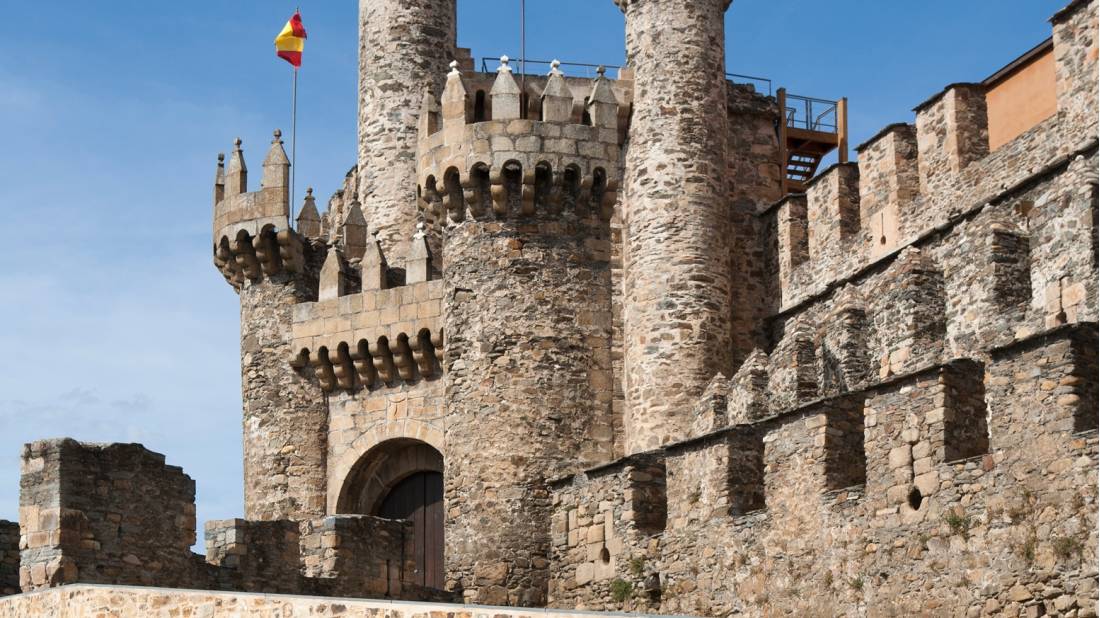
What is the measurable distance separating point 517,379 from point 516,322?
2.36ft

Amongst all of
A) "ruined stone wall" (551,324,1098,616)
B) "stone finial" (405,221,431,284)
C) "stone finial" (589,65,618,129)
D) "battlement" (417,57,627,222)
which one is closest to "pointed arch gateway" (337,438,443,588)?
"stone finial" (405,221,431,284)

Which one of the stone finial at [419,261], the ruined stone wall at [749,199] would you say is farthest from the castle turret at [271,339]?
the ruined stone wall at [749,199]

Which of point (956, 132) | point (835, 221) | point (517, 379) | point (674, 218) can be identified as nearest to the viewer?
point (956, 132)

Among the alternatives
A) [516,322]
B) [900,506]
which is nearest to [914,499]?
[900,506]

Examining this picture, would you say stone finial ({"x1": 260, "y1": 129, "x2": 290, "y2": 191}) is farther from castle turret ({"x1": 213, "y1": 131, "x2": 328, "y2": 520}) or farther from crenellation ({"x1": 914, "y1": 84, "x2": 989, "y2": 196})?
crenellation ({"x1": 914, "y1": 84, "x2": 989, "y2": 196})

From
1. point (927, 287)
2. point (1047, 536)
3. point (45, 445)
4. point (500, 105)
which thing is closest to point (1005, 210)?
point (927, 287)

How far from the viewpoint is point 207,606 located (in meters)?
23.5

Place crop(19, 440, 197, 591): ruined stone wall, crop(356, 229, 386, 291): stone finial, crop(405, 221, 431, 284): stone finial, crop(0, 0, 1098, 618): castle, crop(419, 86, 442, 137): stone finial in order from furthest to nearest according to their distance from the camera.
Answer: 1. crop(356, 229, 386, 291): stone finial
2. crop(405, 221, 431, 284): stone finial
3. crop(419, 86, 442, 137): stone finial
4. crop(19, 440, 197, 591): ruined stone wall
5. crop(0, 0, 1098, 618): castle

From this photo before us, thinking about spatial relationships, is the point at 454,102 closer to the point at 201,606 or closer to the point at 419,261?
the point at 419,261

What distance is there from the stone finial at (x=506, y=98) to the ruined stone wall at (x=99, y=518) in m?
6.55

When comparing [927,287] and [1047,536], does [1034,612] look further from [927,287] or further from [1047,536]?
[927,287]

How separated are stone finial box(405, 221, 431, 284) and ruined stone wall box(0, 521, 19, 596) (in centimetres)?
735

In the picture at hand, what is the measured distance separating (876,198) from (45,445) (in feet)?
32.3

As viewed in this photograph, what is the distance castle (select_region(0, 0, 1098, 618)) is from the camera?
23.6m
